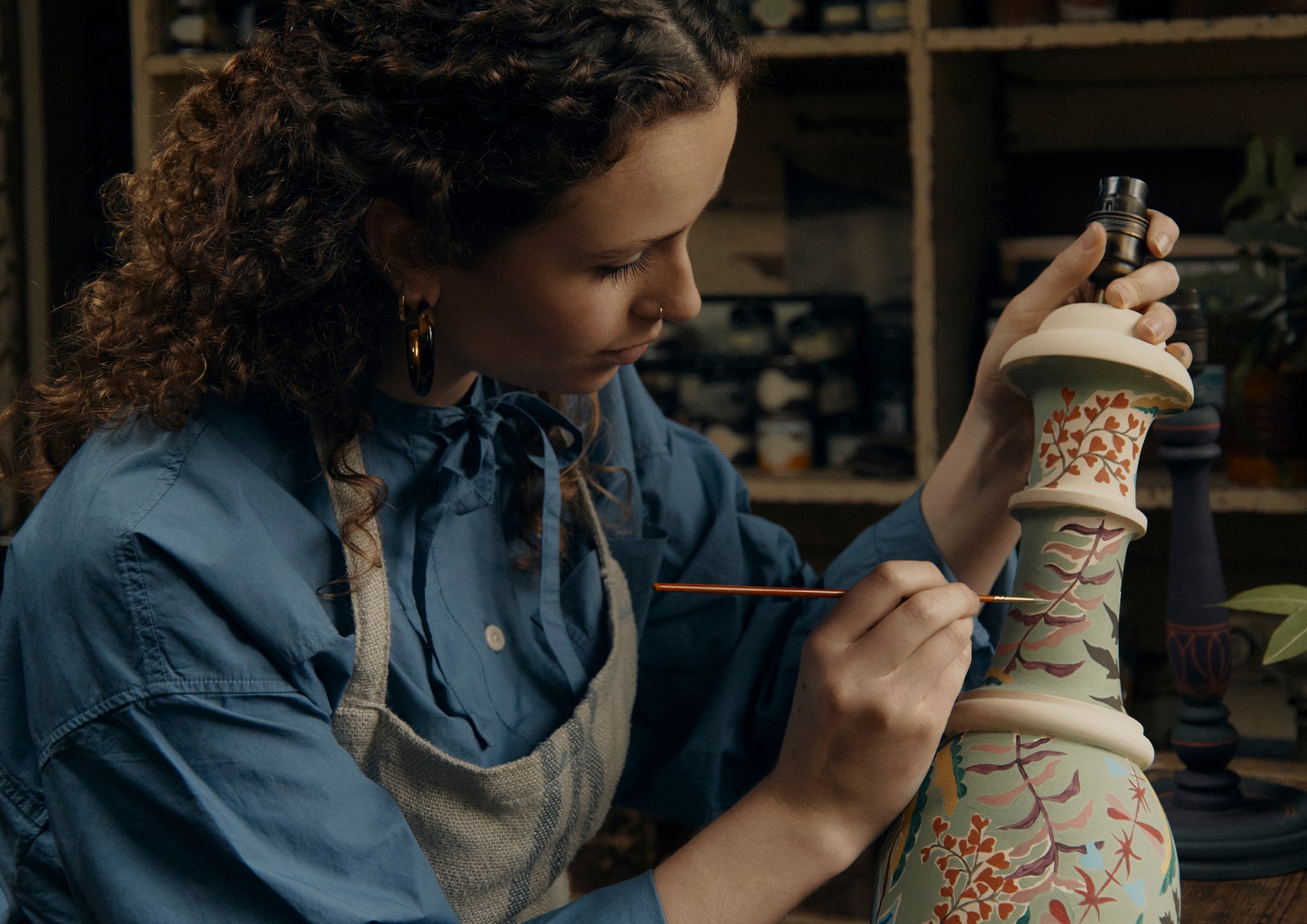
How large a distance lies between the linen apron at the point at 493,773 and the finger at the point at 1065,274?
→ 0.38m

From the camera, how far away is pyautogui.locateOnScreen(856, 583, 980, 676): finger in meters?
0.68

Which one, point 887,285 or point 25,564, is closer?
point 25,564

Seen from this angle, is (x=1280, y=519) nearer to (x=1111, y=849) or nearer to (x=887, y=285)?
(x=887, y=285)

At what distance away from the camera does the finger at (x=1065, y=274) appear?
0.76 m

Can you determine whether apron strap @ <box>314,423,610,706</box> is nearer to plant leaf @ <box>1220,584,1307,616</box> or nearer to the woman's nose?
the woman's nose

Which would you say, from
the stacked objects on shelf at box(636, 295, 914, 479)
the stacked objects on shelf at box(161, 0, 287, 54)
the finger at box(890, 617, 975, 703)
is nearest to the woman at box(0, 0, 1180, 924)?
the finger at box(890, 617, 975, 703)

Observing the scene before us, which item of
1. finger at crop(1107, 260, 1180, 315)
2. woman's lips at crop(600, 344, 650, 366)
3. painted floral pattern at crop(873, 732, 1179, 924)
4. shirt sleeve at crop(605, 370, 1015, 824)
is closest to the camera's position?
painted floral pattern at crop(873, 732, 1179, 924)

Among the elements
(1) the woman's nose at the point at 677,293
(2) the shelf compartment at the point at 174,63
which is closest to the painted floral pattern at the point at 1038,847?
(1) the woman's nose at the point at 677,293

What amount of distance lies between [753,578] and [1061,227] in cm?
104

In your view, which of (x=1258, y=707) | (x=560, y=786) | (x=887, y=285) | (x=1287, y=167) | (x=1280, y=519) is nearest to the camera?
(x=560, y=786)

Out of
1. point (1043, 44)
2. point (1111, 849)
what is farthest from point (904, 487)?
point (1111, 849)

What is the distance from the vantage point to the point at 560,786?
891 millimetres

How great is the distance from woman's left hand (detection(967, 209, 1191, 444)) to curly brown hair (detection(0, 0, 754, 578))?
252 mm

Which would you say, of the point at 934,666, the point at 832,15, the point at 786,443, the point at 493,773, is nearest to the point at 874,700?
the point at 934,666
